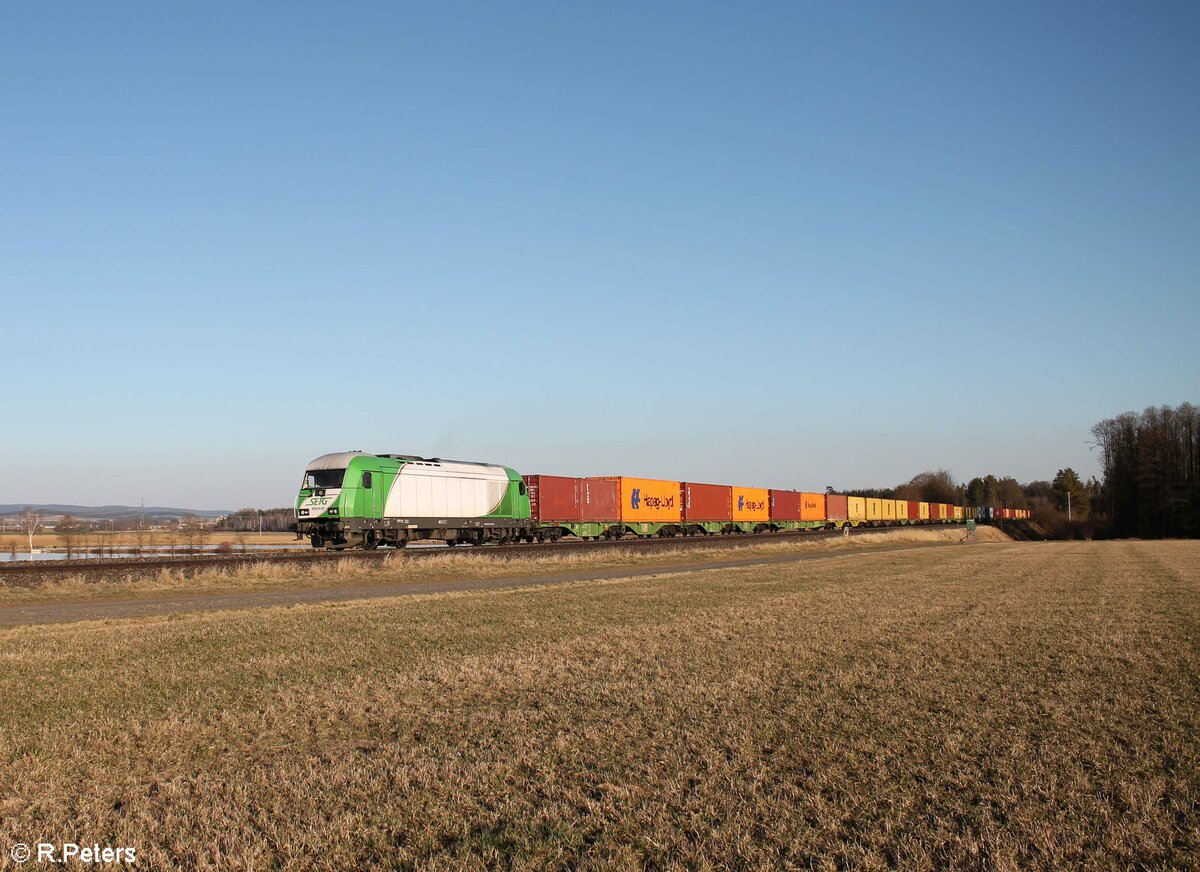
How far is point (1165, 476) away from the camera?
97.6 m

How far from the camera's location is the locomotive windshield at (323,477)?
35.5 m

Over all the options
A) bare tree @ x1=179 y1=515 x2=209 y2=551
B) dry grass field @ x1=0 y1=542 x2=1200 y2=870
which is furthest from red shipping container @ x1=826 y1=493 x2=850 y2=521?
dry grass field @ x1=0 y1=542 x2=1200 y2=870

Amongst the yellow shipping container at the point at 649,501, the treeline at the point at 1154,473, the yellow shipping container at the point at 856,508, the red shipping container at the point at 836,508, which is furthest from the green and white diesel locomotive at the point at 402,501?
the treeline at the point at 1154,473

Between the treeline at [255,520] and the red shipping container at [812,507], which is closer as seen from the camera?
the red shipping container at [812,507]

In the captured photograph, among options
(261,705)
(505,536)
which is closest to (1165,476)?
(505,536)

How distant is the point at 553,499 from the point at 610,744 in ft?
137

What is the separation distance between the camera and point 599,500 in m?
52.3

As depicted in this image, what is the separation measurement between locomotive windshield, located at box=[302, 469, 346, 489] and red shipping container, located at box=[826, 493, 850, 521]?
Result: 179 feet

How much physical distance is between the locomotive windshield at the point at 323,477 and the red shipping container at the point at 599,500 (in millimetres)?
18431

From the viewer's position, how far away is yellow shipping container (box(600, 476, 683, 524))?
5381 centimetres

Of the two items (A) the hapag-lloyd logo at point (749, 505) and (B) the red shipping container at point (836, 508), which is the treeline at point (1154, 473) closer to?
(B) the red shipping container at point (836, 508)

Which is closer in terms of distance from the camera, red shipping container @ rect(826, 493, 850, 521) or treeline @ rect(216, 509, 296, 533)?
red shipping container @ rect(826, 493, 850, 521)

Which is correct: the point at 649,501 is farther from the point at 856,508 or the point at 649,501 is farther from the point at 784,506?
the point at 856,508

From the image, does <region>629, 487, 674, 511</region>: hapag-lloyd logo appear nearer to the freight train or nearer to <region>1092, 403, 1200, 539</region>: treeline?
the freight train
